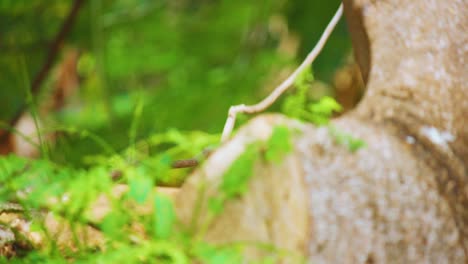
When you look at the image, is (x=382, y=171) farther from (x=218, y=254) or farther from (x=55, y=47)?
(x=55, y=47)

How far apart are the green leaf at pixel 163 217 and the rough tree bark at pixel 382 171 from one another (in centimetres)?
5

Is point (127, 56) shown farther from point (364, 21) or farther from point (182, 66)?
point (364, 21)

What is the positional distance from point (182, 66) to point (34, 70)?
36.0 inches

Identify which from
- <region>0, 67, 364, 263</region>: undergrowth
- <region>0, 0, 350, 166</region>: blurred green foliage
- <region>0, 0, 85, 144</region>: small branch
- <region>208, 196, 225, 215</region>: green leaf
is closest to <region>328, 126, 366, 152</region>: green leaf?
<region>0, 67, 364, 263</region>: undergrowth

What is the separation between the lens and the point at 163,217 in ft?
2.35

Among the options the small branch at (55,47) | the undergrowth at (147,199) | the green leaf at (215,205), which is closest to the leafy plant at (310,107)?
the undergrowth at (147,199)

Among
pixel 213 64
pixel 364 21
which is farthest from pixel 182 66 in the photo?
pixel 364 21

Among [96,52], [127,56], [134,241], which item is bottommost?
[127,56]

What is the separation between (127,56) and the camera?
360cm

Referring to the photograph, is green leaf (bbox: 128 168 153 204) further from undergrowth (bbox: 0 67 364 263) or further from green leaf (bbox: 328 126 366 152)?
green leaf (bbox: 328 126 366 152)

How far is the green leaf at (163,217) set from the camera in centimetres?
71

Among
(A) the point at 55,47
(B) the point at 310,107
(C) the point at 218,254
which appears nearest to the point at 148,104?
(A) the point at 55,47

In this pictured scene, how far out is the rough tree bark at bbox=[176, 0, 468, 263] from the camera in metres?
Result: 0.75

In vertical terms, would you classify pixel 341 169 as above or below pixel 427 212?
above
